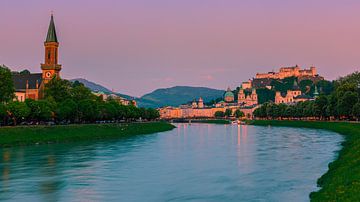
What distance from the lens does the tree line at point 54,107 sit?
90.8 metres

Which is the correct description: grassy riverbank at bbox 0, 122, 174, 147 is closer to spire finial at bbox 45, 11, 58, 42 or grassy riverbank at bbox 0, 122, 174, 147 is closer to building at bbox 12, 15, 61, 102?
building at bbox 12, 15, 61, 102

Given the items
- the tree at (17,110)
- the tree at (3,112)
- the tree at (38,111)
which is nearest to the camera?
the tree at (3,112)

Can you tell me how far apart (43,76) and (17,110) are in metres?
57.0

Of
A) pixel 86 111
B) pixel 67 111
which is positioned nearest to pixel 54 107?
pixel 67 111

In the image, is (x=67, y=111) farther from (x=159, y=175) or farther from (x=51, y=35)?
(x=159, y=175)

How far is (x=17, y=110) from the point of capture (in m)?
89.4

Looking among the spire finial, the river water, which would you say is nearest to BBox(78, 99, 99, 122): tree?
the spire finial

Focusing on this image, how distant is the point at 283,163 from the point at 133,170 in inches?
566

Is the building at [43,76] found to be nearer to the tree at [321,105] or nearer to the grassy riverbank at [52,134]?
the grassy riverbank at [52,134]

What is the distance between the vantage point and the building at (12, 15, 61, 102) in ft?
459

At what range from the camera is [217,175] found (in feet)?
140

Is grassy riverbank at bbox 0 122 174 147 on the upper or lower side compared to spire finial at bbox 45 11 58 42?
lower

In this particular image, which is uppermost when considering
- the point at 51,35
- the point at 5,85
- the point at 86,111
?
the point at 51,35

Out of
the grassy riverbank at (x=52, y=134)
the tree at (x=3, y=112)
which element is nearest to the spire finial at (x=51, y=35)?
the grassy riverbank at (x=52, y=134)
